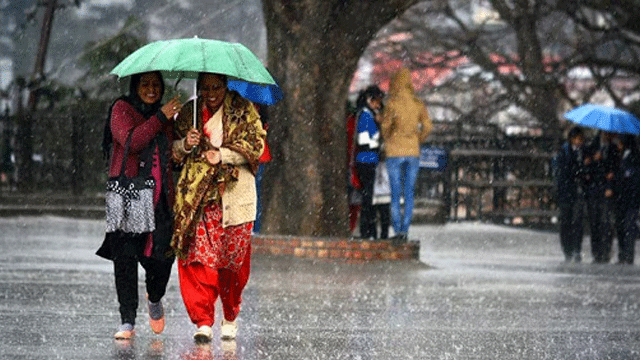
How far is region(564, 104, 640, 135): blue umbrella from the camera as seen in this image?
19.7 metres

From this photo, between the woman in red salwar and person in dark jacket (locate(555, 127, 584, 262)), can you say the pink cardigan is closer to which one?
the woman in red salwar

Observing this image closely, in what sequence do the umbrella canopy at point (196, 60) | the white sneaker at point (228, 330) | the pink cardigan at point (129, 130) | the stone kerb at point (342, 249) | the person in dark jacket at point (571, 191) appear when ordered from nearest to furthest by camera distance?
1. the umbrella canopy at point (196, 60)
2. the pink cardigan at point (129, 130)
3. the white sneaker at point (228, 330)
4. the stone kerb at point (342, 249)
5. the person in dark jacket at point (571, 191)

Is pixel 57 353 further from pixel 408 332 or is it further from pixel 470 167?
pixel 470 167

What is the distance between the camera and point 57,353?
913 centimetres

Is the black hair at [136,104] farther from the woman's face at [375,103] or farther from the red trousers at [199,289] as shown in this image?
the woman's face at [375,103]

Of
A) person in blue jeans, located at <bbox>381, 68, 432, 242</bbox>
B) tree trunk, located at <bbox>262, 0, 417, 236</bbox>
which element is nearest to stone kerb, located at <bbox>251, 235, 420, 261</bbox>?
person in blue jeans, located at <bbox>381, 68, 432, 242</bbox>

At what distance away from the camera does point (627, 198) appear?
2019 cm

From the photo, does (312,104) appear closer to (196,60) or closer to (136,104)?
(136,104)

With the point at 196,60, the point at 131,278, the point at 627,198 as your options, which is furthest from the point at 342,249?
the point at 196,60

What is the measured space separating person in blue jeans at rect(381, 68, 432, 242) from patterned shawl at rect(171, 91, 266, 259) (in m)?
8.08

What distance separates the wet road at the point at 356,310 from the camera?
32.0ft

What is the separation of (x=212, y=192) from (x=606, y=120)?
10.8 metres

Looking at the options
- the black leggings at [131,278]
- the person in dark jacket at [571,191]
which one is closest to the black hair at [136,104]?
the black leggings at [131,278]

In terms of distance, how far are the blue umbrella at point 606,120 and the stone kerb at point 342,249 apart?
3.10 m
